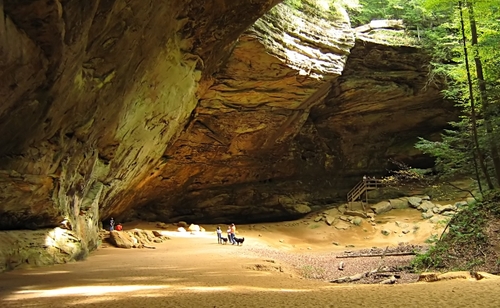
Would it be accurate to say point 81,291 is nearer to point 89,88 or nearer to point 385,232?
point 89,88

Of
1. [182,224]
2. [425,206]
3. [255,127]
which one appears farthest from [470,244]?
[182,224]

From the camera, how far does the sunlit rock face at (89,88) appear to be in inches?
228

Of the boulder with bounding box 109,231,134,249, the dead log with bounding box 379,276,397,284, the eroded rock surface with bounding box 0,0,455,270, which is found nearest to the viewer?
the eroded rock surface with bounding box 0,0,455,270

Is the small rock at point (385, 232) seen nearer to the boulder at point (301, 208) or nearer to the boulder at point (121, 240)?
the boulder at point (301, 208)

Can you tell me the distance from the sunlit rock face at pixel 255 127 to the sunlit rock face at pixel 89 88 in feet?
7.96

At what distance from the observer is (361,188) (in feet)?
85.3

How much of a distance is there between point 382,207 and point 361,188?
2.58 metres

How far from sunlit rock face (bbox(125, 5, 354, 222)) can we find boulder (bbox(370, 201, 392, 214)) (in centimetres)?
498

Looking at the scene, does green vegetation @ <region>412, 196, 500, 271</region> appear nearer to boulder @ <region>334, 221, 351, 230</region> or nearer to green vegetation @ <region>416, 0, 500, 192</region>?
green vegetation @ <region>416, 0, 500, 192</region>

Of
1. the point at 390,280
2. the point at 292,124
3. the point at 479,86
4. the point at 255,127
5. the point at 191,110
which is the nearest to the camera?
the point at 390,280

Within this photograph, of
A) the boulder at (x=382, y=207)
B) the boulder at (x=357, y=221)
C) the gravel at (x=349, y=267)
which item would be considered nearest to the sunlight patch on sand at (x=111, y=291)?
the gravel at (x=349, y=267)

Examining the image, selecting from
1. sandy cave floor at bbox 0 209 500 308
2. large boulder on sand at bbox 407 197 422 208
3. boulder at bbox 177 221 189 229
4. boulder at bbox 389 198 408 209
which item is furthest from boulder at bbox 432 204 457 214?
boulder at bbox 177 221 189 229

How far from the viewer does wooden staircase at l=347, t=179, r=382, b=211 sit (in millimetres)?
25422

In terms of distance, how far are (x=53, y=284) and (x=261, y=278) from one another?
161 inches
